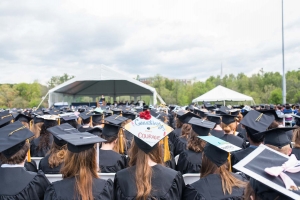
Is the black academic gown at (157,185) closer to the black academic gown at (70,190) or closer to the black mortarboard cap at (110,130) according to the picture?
the black academic gown at (70,190)

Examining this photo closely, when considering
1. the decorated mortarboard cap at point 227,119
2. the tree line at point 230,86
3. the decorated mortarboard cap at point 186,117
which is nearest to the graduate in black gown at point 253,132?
the decorated mortarboard cap at point 227,119

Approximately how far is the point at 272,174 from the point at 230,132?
345 centimetres

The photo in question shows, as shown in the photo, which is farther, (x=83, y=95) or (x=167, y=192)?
(x=83, y=95)

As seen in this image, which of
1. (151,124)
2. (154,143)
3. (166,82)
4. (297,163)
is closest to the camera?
(297,163)

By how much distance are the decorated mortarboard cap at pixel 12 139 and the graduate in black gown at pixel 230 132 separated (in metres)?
3.03

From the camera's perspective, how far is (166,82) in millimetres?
63375

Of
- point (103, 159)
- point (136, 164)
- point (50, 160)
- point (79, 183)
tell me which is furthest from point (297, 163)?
point (50, 160)

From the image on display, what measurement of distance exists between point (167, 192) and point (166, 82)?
61.3 metres

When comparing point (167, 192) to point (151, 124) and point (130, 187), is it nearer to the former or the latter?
point (130, 187)

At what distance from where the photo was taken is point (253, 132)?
153 inches

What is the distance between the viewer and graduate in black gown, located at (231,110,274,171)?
3.73m

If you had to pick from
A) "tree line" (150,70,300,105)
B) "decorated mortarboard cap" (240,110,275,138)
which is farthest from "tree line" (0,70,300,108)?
"decorated mortarboard cap" (240,110,275,138)

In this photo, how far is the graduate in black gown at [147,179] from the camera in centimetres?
231

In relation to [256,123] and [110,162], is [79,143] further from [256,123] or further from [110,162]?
[256,123]
